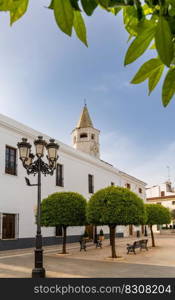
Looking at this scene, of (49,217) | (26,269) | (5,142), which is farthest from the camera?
(5,142)

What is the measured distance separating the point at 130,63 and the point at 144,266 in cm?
1309

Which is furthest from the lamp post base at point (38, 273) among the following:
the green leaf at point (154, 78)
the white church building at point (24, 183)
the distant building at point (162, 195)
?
the distant building at point (162, 195)

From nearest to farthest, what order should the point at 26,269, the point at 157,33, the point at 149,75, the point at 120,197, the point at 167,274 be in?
the point at 157,33 → the point at 149,75 → the point at 167,274 → the point at 26,269 → the point at 120,197

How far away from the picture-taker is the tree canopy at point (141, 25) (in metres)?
0.76

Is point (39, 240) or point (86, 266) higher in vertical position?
point (39, 240)

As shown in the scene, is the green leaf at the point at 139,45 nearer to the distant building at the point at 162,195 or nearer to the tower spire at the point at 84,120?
the tower spire at the point at 84,120

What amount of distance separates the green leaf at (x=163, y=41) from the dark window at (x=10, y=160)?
18.1 meters

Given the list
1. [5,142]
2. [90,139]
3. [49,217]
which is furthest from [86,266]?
[90,139]

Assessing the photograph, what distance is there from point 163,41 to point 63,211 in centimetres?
1613

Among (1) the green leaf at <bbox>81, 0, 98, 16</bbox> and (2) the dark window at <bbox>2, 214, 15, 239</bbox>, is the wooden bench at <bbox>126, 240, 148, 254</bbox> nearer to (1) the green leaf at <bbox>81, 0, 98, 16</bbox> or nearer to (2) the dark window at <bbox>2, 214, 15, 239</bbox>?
(2) the dark window at <bbox>2, 214, 15, 239</bbox>

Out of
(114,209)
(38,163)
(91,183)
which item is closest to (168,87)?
(38,163)

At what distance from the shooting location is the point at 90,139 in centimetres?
3672

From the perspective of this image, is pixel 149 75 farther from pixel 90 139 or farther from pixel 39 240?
pixel 90 139

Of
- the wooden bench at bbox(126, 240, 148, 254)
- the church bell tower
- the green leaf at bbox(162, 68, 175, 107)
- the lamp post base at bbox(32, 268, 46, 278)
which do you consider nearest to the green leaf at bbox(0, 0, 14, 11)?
the green leaf at bbox(162, 68, 175, 107)
